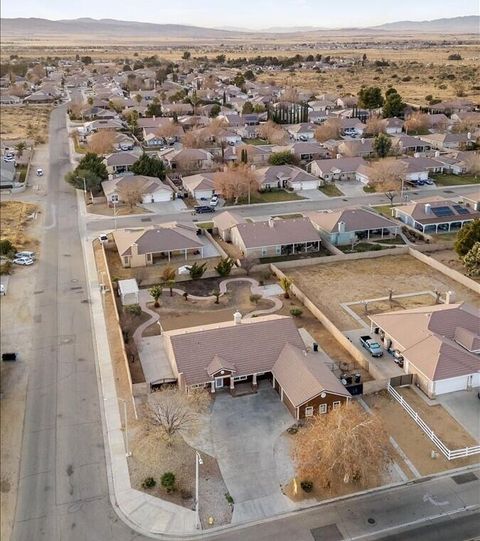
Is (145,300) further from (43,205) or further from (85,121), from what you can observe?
(85,121)

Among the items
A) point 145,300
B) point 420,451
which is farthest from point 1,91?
point 420,451

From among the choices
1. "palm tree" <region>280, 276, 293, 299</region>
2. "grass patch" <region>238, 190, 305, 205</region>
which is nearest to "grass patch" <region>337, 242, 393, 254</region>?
"palm tree" <region>280, 276, 293, 299</region>

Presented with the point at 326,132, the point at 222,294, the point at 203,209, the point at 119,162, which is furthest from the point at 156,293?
the point at 326,132

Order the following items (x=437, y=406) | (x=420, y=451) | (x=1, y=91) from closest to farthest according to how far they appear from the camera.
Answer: (x=420, y=451) < (x=437, y=406) < (x=1, y=91)

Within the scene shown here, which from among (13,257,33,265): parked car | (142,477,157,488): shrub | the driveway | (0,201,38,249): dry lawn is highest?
(13,257,33,265): parked car

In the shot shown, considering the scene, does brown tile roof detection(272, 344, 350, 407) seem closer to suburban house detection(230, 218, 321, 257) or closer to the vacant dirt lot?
the vacant dirt lot

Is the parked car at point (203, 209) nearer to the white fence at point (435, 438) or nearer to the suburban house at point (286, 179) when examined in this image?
the suburban house at point (286, 179)
